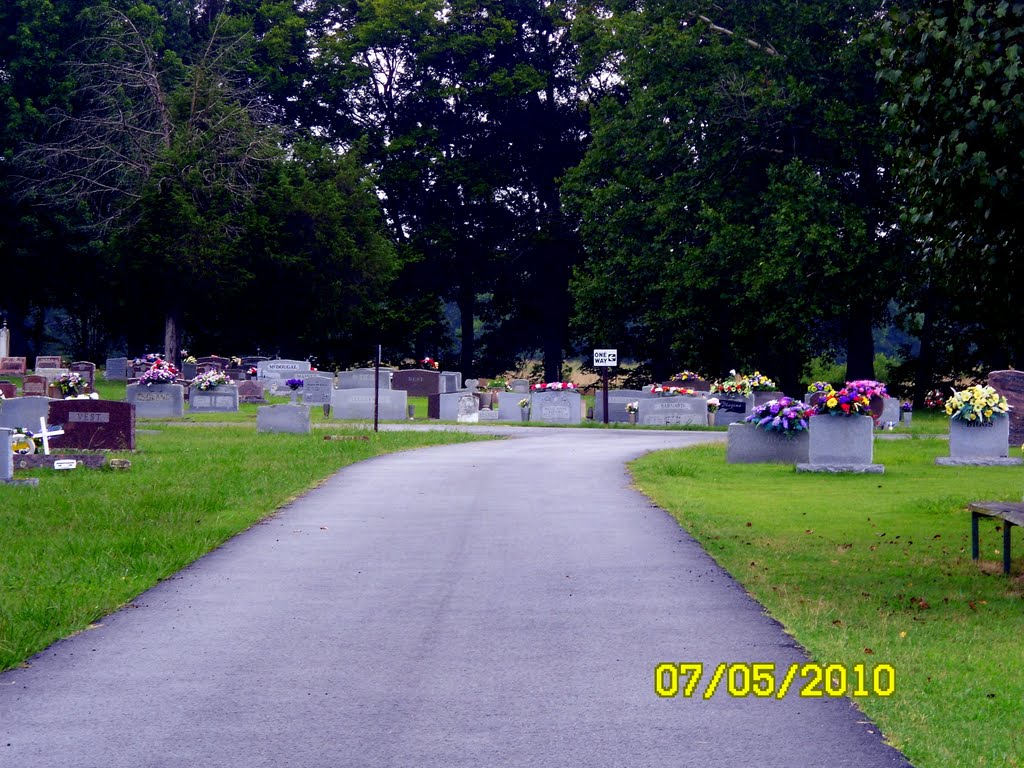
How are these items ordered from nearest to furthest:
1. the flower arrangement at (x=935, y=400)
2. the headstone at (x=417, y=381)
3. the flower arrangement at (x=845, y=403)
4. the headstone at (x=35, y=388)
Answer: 1. the flower arrangement at (x=845, y=403)
2. the headstone at (x=35, y=388)
3. the flower arrangement at (x=935, y=400)
4. the headstone at (x=417, y=381)

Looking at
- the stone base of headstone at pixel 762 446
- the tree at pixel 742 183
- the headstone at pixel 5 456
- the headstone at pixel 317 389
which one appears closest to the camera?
the headstone at pixel 5 456

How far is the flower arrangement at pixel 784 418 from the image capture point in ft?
72.9

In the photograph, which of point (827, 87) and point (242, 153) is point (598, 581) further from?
point (242, 153)

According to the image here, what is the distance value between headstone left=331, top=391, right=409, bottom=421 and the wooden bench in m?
28.0

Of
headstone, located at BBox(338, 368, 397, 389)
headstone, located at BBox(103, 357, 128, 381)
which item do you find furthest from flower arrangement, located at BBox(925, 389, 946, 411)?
headstone, located at BBox(103, 357, 128, 381)

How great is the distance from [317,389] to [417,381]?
22.8 feet

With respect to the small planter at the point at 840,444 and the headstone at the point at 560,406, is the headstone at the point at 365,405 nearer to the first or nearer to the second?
the headstone at the point at 560,406

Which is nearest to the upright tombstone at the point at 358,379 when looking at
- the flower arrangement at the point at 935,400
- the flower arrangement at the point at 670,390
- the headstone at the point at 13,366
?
the flower arrangement at the point at 670,390

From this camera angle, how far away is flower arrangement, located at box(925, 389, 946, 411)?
46.1m

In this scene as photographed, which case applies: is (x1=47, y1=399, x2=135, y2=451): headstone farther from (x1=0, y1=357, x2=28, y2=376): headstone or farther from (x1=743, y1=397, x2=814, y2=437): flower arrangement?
(x1=0, y1=357, x2=28, y2=376): headstone

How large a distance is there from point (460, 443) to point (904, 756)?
74.0ft

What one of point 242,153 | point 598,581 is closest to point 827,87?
point 242,153

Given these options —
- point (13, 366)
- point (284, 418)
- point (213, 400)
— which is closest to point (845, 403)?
point (284, 418)

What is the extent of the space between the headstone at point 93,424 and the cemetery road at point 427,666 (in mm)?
10542
